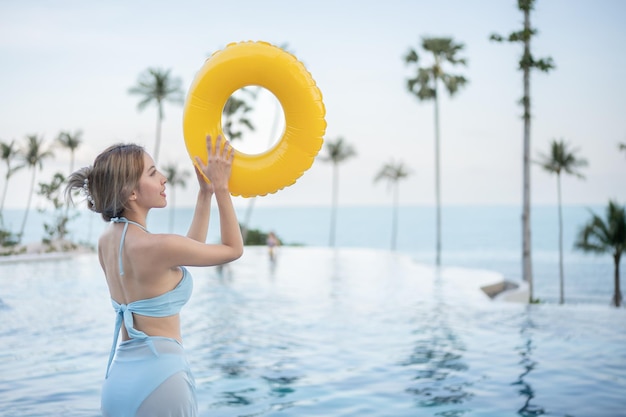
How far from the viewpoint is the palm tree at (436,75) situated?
28.9m

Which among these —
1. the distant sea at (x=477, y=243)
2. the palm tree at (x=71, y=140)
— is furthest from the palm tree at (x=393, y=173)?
the palm tree at (x=71, y=140)

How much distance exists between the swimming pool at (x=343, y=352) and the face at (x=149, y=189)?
3523 millimetres

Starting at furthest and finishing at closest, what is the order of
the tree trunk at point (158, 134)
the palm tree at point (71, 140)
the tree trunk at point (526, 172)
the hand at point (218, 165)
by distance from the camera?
1. the palm tree at point (71, 140)
2. the tree trunk at point (158, 134)
3. the tree trunk at point (526, 172)
4. the hand at point (218, 165)

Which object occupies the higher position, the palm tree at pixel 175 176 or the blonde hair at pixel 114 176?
the palm tree at pixel 175 176

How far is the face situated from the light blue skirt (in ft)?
1.39

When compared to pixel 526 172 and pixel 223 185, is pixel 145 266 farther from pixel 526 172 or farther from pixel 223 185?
pixel 526 172

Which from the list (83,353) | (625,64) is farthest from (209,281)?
(625,64)

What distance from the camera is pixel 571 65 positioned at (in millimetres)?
48031

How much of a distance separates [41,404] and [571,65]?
48850mm

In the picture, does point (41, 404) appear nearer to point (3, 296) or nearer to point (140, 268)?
point (140, 268)


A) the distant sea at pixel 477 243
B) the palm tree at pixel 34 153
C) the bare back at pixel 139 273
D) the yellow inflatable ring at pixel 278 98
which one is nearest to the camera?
the bare back at pixel 139 273

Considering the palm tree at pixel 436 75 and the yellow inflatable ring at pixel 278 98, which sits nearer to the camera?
the yellow inflatable ring at pixel 278 98

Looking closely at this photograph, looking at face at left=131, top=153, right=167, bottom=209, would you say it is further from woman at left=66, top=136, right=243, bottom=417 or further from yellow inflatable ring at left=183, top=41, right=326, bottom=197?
yellow inflatable ring at left=183, top=41, right=326, bottom=197

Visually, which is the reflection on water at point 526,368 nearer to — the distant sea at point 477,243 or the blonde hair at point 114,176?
the blonde hair at point 114,176
